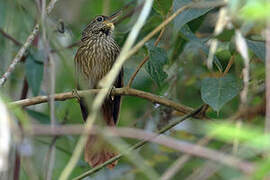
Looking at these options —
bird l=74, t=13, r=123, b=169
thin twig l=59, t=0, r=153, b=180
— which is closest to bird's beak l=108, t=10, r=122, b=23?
bird l=74, t=13, r=123, b=169

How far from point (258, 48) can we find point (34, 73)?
1.61 metres

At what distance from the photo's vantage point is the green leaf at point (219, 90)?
95.7 inches

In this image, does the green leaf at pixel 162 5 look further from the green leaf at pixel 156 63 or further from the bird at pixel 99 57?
the bird at pixel 99 57

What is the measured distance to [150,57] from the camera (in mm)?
2750

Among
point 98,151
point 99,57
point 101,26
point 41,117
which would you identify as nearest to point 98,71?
point 99,57

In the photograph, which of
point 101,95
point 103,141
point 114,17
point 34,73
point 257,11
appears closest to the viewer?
point 257,11

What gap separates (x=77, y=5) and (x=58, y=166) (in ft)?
6.16

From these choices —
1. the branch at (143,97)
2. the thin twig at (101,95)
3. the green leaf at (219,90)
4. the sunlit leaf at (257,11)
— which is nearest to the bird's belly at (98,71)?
the branch at (143,97)

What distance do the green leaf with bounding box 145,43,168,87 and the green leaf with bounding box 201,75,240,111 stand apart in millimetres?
296

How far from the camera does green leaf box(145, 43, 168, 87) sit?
2771 mm

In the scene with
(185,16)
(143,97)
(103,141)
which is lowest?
(103,141)

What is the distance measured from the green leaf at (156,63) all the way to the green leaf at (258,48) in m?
0.48

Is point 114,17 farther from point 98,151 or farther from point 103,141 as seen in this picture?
point 103,141

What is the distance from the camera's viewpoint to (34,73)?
11.4ft
